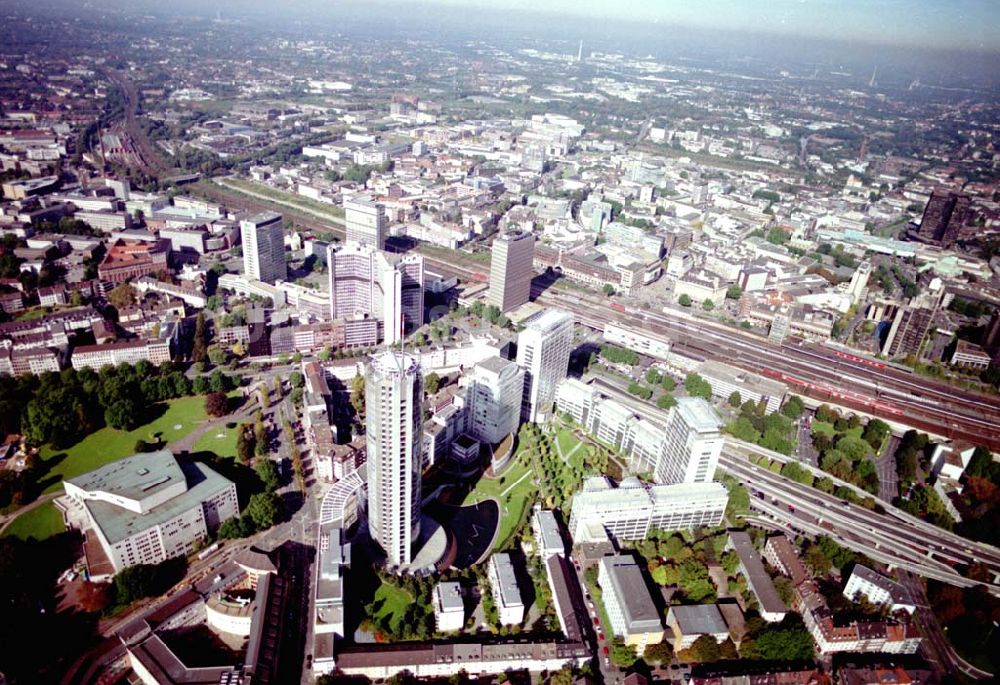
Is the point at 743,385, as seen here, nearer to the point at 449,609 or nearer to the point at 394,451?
the point at 449,609

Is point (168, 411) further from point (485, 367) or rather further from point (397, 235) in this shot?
point (397, 235)

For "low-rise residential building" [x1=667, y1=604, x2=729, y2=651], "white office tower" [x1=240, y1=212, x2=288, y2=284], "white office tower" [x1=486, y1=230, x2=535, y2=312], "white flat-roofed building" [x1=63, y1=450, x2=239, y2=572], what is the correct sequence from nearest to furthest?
"low-rise residential building" [x1=667, y1=604, x2=729, y2=651] → "white flat-roofed building" [x1=63, y1=450, x2=239, y2=572] → "white office tower" [x1=486, y1=230, x2=535, y2=312] → "white office tower" [x1=240, y1=212, x2=288, y2=284]

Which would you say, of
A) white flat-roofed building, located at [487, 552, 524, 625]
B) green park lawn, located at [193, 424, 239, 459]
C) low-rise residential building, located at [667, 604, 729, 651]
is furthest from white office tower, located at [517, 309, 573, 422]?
green park lawn, located at [193, 424, 239, 459]

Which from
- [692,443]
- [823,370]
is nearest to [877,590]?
[692,443]

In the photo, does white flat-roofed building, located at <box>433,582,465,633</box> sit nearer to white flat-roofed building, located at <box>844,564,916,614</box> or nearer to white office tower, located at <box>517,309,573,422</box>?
white office tower, located at <box>517,309,573,422</box>

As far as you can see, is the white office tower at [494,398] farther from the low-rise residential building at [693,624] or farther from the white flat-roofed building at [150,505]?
the low-rise residential building at [693,624]
